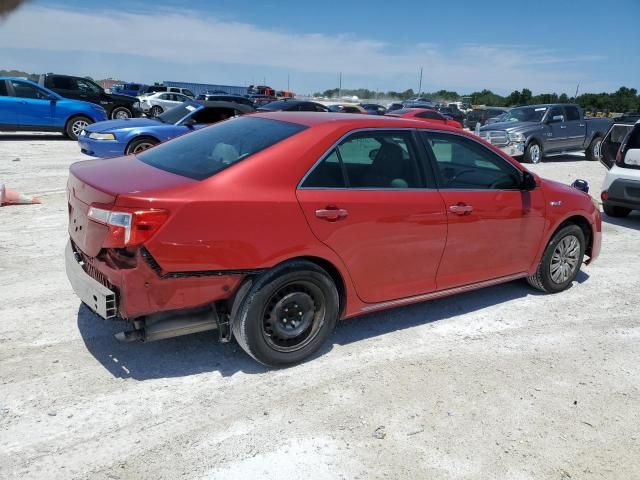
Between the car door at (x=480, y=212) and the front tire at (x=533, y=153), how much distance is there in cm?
1139

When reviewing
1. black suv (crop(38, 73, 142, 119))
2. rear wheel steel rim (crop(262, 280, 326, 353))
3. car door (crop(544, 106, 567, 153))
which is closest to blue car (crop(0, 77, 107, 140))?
black suv (crop(38, 73, 142, 119))

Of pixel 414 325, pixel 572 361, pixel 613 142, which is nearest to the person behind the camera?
pixel 572 361

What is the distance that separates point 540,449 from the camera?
2.98m

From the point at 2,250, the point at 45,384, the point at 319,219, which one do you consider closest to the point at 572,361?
the point at 319,219

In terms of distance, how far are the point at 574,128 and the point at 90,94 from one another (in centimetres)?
1587

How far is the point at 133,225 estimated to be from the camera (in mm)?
2971

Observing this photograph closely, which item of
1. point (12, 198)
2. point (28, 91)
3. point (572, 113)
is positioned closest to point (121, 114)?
point (28, 91)

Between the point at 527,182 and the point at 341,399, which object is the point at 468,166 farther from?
the point at 341,399

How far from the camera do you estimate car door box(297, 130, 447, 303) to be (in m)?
3.55

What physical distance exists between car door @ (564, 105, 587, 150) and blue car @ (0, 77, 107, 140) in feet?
45.7

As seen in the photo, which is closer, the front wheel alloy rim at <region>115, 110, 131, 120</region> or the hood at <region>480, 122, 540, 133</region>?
the hood at <region>480, 122, 540, 133</region>

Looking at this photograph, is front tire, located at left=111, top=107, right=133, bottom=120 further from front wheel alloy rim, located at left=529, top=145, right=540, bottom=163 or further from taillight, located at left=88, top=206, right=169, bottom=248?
taillight, located at left=88, top=206, right=169, bottom=248

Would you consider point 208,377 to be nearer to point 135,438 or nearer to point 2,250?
point 135,438

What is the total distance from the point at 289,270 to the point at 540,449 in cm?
173
